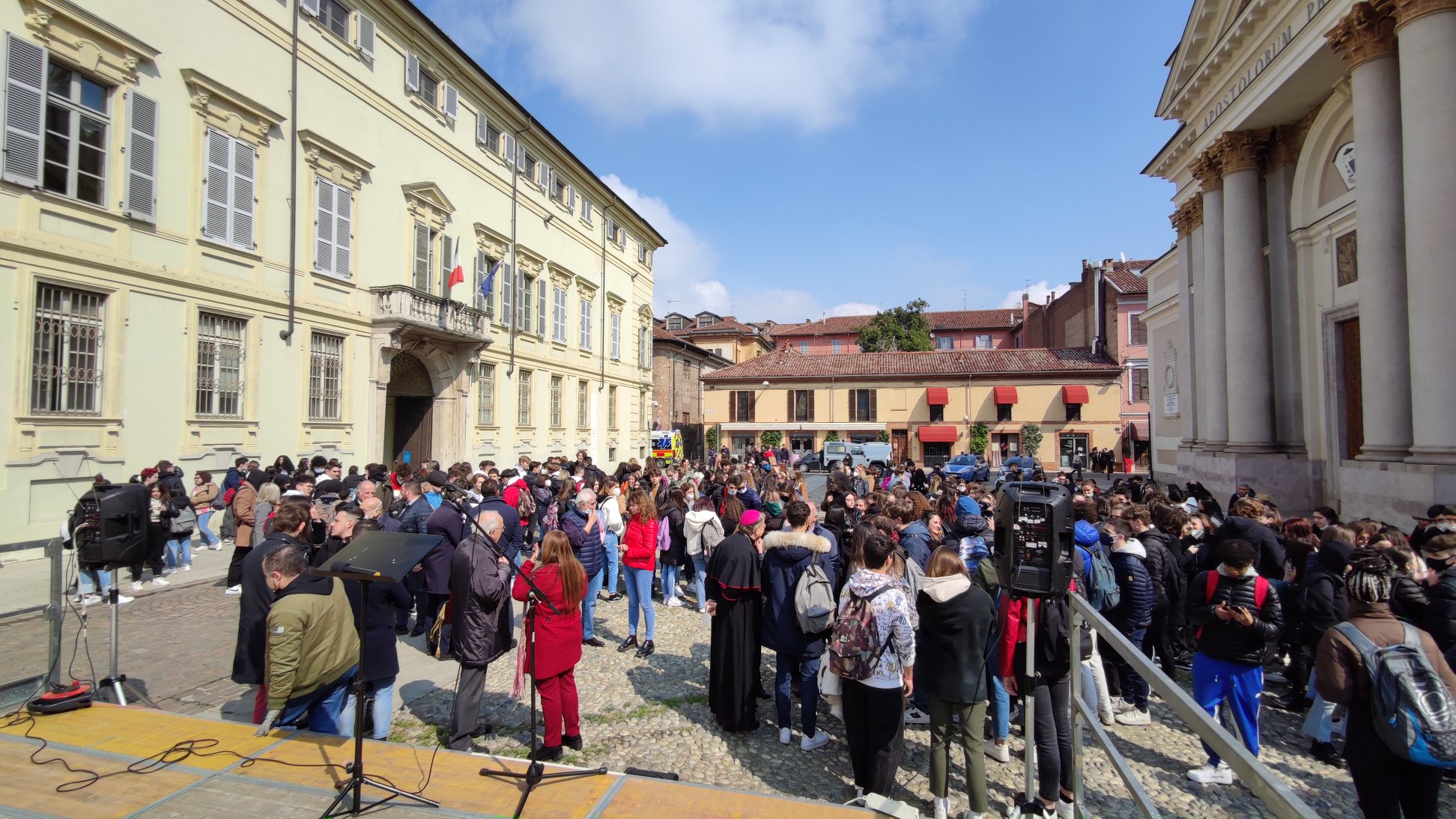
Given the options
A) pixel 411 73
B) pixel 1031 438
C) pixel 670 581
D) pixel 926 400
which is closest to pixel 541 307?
pixel 411 73

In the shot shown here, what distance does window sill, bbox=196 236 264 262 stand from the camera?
41.1 ft

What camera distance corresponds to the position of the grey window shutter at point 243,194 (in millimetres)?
13219

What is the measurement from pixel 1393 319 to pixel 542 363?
74.4 feet

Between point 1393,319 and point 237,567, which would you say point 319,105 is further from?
point 1393,319

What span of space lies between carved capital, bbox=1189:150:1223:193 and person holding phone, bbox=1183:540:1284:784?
15.3m

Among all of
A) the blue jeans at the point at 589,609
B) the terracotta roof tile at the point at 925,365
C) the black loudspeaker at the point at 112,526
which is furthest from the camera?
the terracotta roof tile at the point at 925,365

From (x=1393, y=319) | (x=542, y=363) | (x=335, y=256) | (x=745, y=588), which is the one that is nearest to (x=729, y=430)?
(x=542, y=363)

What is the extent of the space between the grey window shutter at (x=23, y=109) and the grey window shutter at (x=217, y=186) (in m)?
2.52

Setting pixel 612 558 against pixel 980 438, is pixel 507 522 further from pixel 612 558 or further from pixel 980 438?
pixel 980 438

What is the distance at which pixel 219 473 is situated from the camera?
12781 mm

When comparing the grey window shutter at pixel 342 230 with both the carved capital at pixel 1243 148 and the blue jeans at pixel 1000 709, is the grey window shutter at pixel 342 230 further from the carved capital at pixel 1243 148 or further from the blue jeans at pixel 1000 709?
the carved capital at pixel 1243 148

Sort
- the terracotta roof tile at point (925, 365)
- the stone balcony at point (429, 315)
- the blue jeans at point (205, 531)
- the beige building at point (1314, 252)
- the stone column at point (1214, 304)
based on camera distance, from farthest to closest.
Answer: the terracotta roof tile at point (925, 365) → the stone balcony at point (429, 315) → the stone column at point (1214, 304) → the blue jeans at point (205, 531) → the beige building at point (1314, 252)

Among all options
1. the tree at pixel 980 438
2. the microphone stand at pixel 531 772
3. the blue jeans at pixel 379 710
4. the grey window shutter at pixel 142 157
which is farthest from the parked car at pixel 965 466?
the grey window shutter at pixel 142 157

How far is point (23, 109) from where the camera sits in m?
9.91
